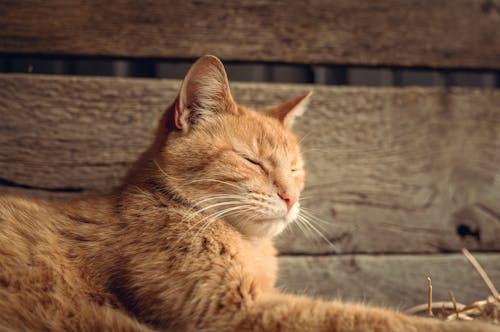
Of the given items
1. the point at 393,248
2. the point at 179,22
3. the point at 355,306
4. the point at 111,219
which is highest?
the point at 179,22

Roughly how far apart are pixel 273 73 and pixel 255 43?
0.55ft

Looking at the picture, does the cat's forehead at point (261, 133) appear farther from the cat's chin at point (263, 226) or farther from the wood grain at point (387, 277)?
the wood grain at point (387, 277)

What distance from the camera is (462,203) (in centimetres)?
207

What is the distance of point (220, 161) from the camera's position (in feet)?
4.63

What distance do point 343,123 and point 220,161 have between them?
825mm

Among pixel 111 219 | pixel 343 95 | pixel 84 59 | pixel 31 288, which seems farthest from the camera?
pixel 343 95

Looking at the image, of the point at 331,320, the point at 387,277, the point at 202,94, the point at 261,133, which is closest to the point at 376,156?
the point at 387,277

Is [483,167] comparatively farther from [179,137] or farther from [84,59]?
[84,59]

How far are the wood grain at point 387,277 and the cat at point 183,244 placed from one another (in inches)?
17.2

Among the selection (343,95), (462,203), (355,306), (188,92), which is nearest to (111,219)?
(188,92)

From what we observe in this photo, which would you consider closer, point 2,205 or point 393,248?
point 2,205

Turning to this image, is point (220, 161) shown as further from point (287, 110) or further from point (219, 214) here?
point (287, 110)

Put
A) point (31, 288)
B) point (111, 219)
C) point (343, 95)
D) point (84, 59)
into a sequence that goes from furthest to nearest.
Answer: point (343, 95) → point (84, 59) → point (111, 219) → point (31, 288)

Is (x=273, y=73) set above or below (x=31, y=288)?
above
